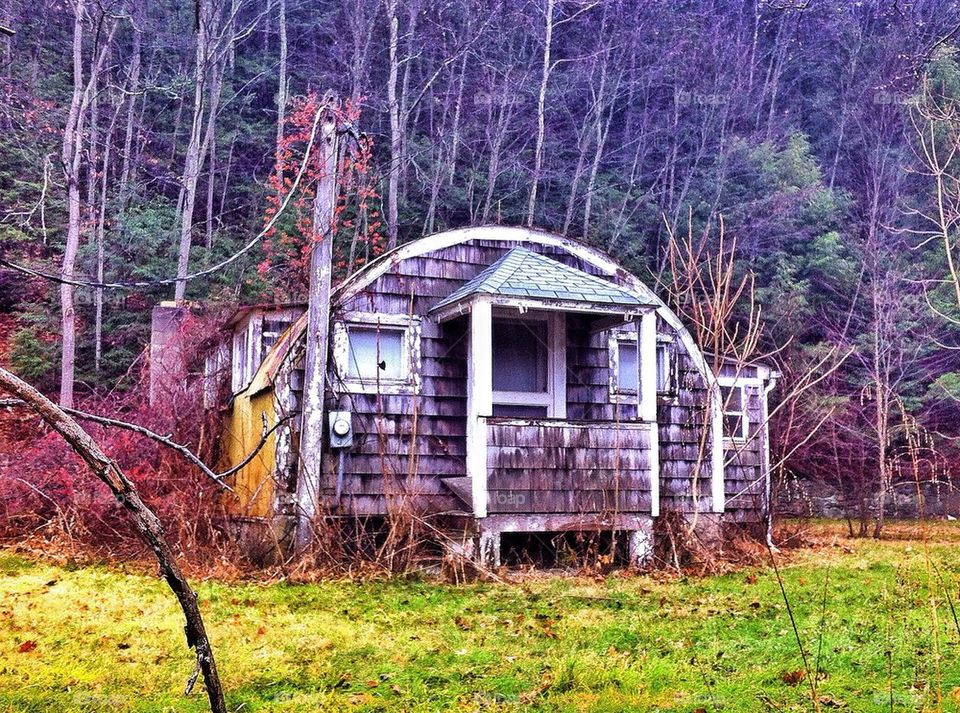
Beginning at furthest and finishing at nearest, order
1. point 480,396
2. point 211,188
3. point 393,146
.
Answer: point 211,188 → point 393,146 → point 480,396

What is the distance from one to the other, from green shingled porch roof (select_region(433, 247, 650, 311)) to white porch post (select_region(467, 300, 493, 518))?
340mm

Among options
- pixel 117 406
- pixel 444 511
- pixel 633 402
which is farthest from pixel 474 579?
pixel 117 406

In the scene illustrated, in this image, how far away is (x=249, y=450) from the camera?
46.2 feet

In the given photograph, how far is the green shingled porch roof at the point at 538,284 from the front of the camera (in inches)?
478

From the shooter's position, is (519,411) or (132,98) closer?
(519,411)

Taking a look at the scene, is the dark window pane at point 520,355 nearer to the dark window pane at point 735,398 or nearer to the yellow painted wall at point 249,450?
the yellow painted wall at point 249,450

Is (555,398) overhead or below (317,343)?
below

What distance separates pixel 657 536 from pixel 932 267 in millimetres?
20959

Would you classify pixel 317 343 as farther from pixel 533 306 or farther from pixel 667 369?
pixel 667 369

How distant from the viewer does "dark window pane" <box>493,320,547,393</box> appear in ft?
44.5

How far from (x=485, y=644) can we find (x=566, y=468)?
4.92 meters

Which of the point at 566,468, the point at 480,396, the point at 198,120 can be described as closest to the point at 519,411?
the point at 566,468

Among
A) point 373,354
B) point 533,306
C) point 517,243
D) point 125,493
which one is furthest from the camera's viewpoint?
point 517,243

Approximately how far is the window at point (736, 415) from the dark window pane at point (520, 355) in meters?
4.15
